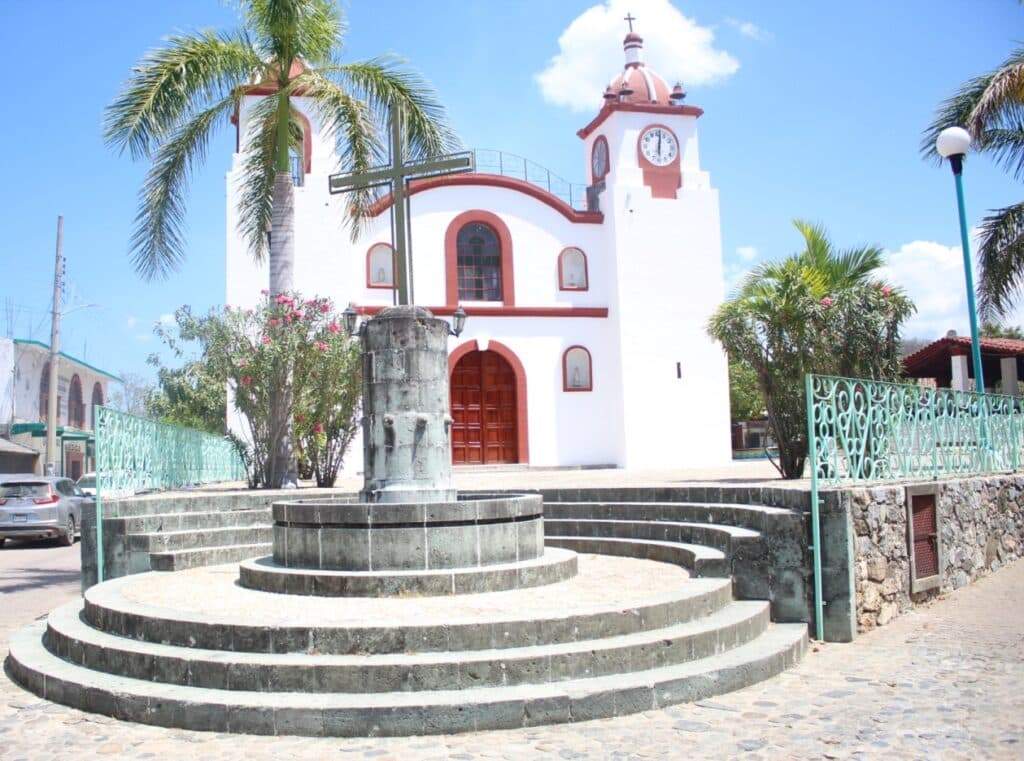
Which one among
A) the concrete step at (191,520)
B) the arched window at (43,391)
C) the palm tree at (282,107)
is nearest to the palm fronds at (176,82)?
the palm tree at (282,107)

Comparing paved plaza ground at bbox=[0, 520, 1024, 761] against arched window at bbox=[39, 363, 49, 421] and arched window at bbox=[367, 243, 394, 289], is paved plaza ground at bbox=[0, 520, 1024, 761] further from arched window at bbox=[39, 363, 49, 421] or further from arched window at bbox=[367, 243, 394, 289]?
arched window at bbox=[39, 363, 49, 421]

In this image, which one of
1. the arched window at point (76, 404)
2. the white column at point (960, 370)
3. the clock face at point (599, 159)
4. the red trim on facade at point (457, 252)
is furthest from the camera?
the arched window at point (76, 404)

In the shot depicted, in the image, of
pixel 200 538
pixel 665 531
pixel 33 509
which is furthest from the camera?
pixel 33 509

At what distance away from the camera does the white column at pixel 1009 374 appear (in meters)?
21.6

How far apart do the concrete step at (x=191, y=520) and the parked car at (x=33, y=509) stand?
742 centimetres

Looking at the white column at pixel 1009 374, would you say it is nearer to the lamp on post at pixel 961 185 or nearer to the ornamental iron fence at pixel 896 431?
the lamp on post at pixel 961 185

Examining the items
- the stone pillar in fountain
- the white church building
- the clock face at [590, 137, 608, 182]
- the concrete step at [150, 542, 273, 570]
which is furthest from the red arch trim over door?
the stone pillar in fountain

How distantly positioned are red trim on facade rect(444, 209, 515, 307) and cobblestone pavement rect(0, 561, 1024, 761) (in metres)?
16.8

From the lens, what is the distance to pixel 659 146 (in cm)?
2353

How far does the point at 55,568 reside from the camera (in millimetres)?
12750

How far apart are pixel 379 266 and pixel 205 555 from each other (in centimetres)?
1349

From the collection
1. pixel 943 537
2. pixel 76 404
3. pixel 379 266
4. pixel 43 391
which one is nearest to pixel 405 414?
pixel 943 537

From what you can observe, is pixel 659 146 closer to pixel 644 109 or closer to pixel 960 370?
pixel 644 109

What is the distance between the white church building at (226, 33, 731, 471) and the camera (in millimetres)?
22203
